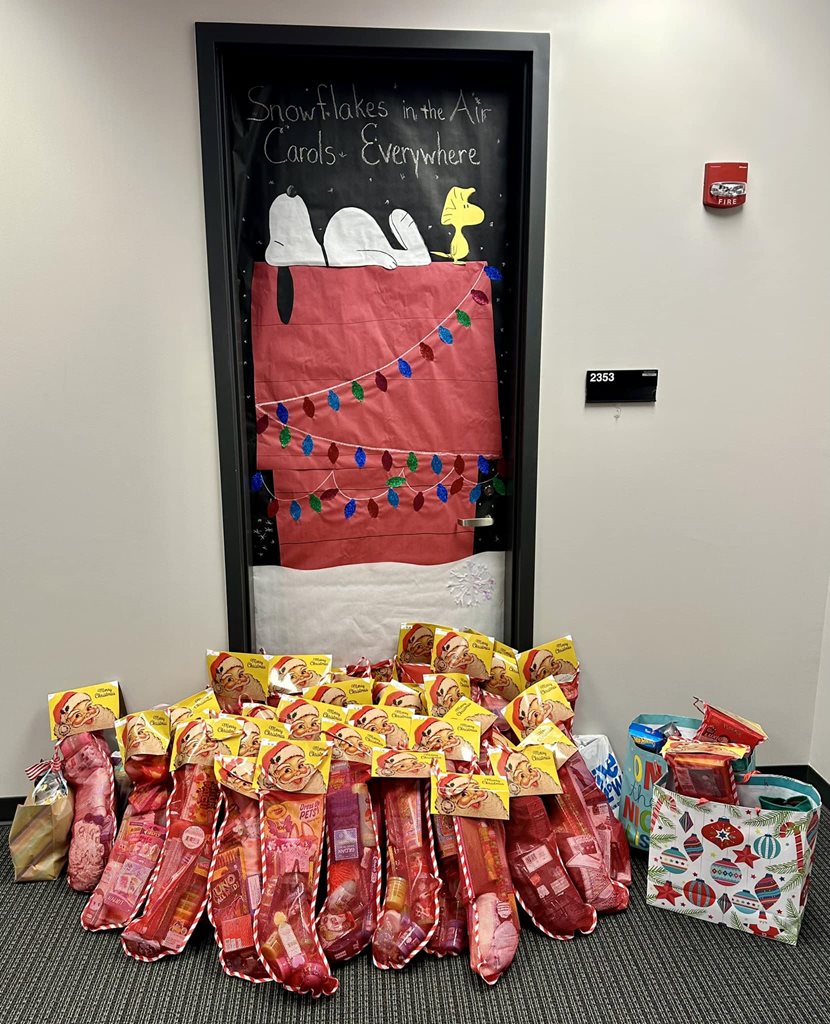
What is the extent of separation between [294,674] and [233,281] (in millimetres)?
1036

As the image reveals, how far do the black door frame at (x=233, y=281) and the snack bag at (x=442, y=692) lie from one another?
0.74 ft

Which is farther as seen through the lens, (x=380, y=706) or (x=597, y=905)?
(x=380, y=706)

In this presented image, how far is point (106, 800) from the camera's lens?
1931 millimetres

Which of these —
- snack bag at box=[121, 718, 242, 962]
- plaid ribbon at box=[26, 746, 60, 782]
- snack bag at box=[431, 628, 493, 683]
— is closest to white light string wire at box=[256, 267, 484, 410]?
snack bag at box=[431, 628, 493, 683]

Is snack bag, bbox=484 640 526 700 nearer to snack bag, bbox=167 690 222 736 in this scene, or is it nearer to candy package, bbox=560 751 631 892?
candy package, bbox=560 751 631 892

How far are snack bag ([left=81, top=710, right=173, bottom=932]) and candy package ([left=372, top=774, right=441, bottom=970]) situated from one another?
558mm

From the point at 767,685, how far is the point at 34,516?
6.81 feet

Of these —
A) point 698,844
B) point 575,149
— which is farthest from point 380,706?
point 575,149

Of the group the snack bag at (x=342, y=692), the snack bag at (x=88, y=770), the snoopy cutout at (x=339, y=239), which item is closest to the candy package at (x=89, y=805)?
the snack bag at (x=88, y=770)

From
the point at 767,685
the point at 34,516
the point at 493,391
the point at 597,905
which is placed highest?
the point at 493,391

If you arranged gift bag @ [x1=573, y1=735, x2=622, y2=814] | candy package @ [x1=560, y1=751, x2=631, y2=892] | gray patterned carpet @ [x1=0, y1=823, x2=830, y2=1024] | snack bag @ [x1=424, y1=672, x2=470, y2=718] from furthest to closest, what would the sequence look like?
gift bag @ [x1=573, y1=735, x2=622, y2=814], snack bag @ [x1=424, y1=672, x2=470, y2=718], candy package @ [x1=560, y1=751, x2=631, y2=892], gray patterned carpet @ [x1=0, y1=823, x2=830, y2=1024]

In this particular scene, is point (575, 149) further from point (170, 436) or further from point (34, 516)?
point (34, 516)

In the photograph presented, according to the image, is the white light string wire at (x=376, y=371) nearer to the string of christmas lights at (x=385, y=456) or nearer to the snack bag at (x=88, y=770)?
the string of christmas lights at (x=385, y=456)

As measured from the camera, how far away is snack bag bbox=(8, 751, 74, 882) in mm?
1897
